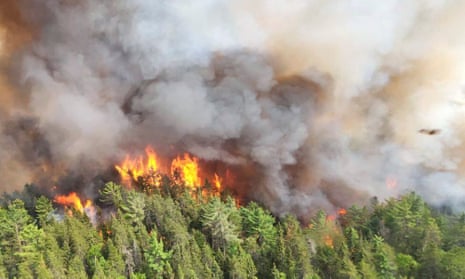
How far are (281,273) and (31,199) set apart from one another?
79.0 ft

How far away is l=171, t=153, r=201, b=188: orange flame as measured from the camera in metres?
49.9

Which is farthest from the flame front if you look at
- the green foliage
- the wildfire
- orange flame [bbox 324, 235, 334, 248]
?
the green foliage

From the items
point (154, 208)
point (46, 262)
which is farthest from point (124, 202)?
point (46, 262)

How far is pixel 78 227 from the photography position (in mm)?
32500

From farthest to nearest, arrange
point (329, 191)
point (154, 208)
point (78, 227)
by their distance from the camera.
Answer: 1. point (329, 191)
2. point (154, 208)
3. point (78, 227)

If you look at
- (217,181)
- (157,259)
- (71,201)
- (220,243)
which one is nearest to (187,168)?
(217,181)

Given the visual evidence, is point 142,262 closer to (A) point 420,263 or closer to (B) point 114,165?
(A) point 420,263

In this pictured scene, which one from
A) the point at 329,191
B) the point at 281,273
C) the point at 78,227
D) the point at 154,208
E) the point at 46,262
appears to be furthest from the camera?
the point at 329,191

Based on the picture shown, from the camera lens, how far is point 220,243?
111 ft

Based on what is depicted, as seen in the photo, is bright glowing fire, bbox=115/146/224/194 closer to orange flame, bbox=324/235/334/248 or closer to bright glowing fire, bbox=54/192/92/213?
bright glowing fire, bbox=54/192/92/213

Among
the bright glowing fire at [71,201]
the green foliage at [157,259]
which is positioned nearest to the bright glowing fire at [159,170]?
the bright glowing fire at [71,201]

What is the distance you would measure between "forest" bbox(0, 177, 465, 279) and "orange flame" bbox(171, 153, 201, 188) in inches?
439

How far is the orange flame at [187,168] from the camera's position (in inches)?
1966

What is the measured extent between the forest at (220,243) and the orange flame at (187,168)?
36.6ft
